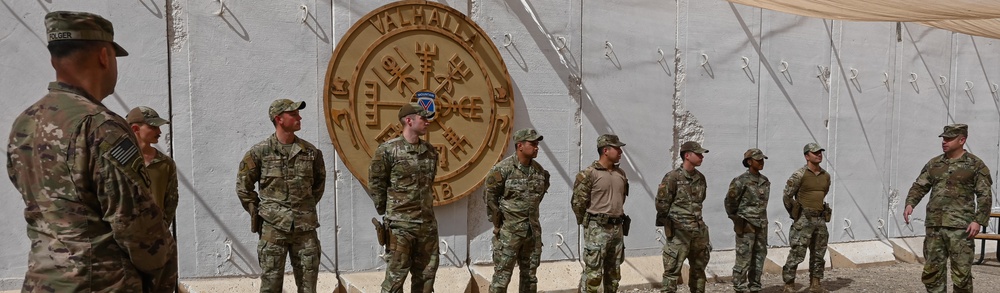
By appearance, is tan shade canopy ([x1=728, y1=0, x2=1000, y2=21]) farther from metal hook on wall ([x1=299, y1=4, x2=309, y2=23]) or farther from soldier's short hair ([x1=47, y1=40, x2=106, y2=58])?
soldier's short hair ([x1=47, y1=40, x2=106, y2=58])

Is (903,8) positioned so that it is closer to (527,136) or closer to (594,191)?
(594,191)

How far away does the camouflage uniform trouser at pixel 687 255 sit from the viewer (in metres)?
6.57

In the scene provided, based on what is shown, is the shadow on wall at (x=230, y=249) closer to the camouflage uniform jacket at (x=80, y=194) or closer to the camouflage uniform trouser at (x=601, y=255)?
the camouflage uniform trouser at (x=601, y=255)

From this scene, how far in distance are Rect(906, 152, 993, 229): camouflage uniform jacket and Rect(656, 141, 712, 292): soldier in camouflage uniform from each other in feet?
6.90

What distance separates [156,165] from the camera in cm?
437

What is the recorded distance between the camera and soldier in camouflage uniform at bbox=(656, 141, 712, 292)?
6562mm

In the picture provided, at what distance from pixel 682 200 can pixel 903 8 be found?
2691 mm

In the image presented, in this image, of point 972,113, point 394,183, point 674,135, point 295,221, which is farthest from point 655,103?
point 972,113

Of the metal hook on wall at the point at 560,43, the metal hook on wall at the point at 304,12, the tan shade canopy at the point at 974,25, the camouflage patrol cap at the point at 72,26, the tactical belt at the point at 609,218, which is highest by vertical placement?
the tan shade canopy at the point at 974,25

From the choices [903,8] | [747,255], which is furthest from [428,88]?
[903,8]

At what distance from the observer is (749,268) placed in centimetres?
734

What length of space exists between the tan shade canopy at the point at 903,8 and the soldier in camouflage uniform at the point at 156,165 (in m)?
5.79

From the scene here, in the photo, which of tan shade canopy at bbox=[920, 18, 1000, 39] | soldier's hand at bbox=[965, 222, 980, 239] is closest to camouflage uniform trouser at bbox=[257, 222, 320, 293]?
soldier's hand at bbox=[965, 222, 980, 239]

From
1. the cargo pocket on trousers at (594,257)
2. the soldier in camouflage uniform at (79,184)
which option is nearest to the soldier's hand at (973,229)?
the cargo pocket on trousers at (594,257)
